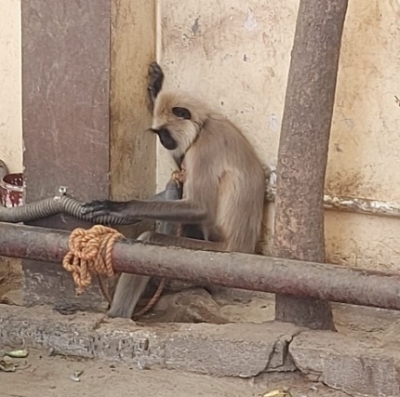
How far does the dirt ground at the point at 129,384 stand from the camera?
12.4ft

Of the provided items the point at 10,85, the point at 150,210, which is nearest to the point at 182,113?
the point at 150,210

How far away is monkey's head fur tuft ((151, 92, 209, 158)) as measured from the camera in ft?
14.4

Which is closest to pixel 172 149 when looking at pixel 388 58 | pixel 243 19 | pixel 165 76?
pixel 165 76

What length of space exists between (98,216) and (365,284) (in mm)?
1087

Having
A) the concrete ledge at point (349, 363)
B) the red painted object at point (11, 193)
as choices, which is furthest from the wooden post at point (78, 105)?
the concrete ledge at point (349, 363)

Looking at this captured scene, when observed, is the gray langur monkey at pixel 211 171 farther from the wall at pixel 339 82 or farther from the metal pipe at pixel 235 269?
the metal pipe at pixel 235 269

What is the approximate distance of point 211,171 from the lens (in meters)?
4.42

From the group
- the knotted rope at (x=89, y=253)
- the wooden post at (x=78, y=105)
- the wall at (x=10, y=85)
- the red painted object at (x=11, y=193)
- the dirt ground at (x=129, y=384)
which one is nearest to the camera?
the dirt ground at (x=129, y=384)

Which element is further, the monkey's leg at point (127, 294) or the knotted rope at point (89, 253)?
the monkey's leg at point (127, 294)

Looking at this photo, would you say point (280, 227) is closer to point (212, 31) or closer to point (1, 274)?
point (212, 31)

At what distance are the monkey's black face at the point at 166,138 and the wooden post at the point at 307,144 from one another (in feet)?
2.22

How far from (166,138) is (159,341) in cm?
91

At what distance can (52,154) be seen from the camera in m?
4.20

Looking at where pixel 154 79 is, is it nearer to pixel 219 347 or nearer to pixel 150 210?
pixel 150 210
